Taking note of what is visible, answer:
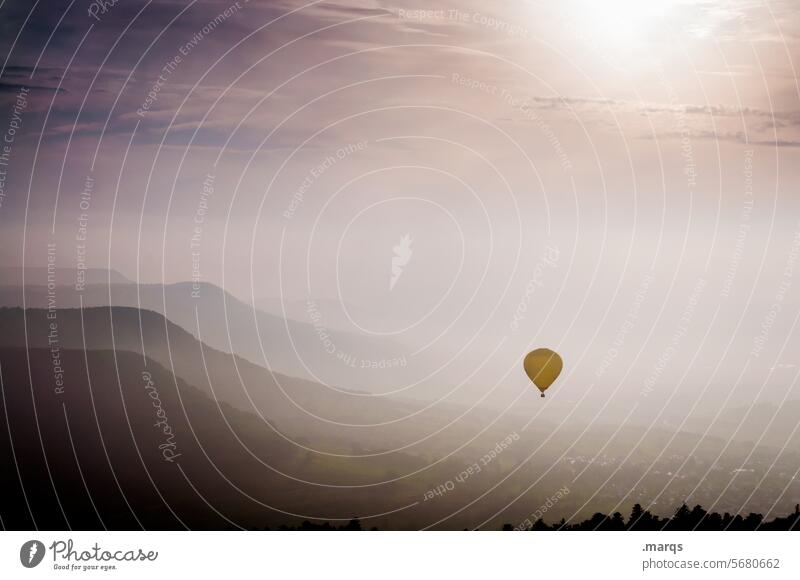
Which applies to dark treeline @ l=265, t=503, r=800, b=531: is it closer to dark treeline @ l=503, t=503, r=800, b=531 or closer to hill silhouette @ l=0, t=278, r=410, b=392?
dark treeline @ l=503, t=503, r=800, b=531

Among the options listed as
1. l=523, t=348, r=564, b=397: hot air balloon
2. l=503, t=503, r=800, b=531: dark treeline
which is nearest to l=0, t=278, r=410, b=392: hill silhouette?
l=523, t=348, r=564, b=397: hot air balloon

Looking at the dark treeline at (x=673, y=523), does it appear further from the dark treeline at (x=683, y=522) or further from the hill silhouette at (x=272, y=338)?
the hill silhouette at (x=272, y=338)

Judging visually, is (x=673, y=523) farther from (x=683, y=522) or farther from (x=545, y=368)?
(x=545, y=368)

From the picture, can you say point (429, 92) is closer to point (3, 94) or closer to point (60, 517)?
point (3, 94)

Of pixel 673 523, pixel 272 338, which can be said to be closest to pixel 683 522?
Answer: pixel 673 523

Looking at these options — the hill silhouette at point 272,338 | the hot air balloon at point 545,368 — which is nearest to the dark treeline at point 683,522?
the hot air balloon at point 545,368

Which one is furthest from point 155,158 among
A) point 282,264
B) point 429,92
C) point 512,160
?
point 512,160

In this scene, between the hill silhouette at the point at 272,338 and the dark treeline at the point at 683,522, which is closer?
the dark treeline at the point at 683,522
